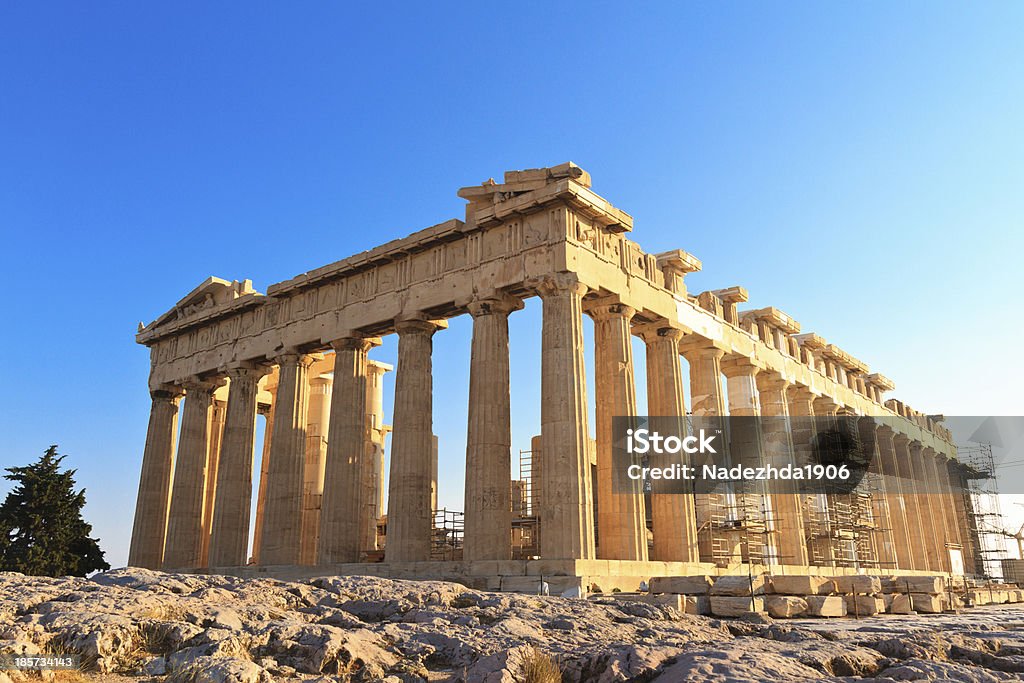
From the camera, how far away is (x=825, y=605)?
54.8 ft

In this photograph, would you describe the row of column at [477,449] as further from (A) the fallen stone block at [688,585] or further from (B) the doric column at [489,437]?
(A) the fallen stone block at [688,585]

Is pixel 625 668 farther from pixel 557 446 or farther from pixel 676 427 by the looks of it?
pixel 676 427

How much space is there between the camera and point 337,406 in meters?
27.8

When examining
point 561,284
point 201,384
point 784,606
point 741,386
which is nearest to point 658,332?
point 561,284

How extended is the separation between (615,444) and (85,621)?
17.2 m

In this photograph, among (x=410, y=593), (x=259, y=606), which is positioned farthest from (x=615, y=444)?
(x=259, y=606)

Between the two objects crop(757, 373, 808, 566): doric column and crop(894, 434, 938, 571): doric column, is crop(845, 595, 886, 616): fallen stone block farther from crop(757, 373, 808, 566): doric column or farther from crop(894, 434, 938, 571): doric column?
crop(894, 434, 938, 571): doric column

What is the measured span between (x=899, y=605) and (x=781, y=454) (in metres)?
13.4

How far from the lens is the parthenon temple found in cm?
2234

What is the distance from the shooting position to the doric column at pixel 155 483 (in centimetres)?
3419

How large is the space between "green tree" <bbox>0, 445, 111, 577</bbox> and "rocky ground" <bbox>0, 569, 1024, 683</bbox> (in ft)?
84.1

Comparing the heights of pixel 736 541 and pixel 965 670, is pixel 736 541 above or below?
above

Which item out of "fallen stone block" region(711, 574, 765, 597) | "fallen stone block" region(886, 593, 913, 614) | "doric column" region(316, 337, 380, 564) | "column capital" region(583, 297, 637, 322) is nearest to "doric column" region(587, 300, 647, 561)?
"column capital" region(583, 297, 637, 322)

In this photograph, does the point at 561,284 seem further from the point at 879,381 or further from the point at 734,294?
the point at 879,381
